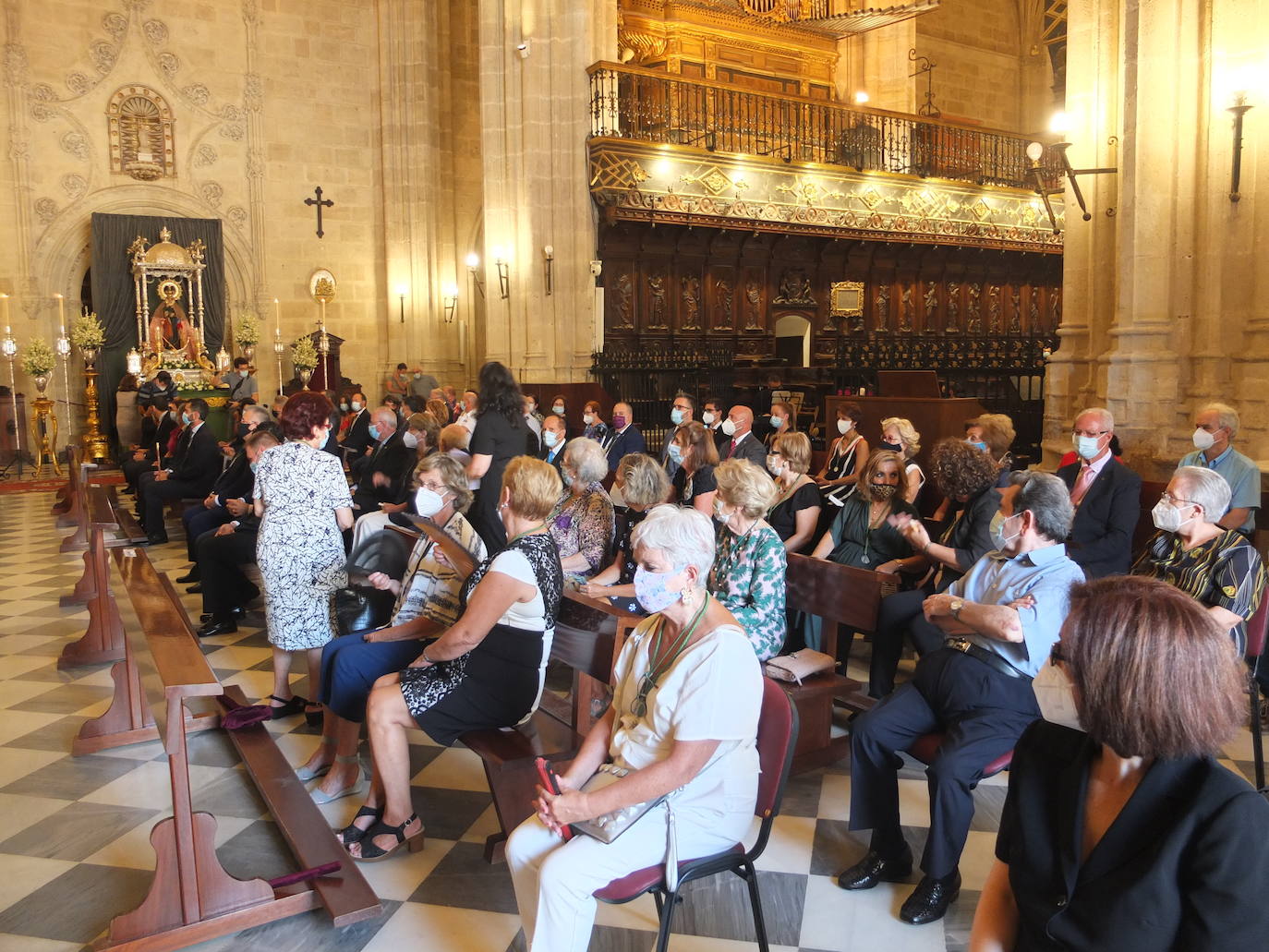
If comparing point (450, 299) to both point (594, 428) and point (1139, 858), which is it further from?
point (1139, 858)

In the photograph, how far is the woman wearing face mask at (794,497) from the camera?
5.90 metres

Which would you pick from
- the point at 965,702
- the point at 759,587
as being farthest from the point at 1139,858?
the point at 759,587

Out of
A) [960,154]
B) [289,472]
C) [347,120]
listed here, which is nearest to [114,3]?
[347,120]

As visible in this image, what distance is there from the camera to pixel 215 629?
22.3ft

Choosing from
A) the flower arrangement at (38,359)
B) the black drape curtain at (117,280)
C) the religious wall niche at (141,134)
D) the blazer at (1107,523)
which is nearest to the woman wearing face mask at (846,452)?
the blazer at (1107,523)

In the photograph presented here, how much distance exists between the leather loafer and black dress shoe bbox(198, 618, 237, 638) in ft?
15.9

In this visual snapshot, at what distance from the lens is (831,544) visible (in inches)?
219

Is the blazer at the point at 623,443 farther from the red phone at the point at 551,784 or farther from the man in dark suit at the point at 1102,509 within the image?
the red phone at the point at 551,784

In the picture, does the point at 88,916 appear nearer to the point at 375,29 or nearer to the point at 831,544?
the point at 831,544

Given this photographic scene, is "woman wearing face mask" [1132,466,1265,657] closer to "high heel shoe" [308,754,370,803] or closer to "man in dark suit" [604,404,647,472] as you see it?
"high heel shoe" [308,754,370,803]

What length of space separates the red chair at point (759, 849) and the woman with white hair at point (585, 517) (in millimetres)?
2813

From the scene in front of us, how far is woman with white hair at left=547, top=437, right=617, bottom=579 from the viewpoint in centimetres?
554

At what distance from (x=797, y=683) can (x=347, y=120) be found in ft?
59.7

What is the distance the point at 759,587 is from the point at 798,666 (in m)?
0.41
